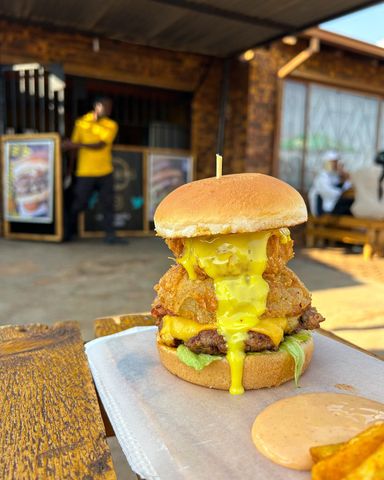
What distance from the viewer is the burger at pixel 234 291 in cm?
124

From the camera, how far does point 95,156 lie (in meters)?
6.29

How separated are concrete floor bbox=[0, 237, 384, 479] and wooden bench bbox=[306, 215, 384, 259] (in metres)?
0.28

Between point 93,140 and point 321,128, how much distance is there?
487 centimetres

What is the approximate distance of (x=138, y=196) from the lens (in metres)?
7.64

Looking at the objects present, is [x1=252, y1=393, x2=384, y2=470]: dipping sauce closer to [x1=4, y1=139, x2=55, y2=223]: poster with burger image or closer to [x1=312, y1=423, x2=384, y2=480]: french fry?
[x1=312, y1=423, x2=384, y2=480]: french fry

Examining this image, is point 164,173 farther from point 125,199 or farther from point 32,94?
point 32,94

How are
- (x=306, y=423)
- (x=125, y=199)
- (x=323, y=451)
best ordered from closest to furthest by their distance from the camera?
(x=323, y=451) < (x=306, y=423) < (x=125, y=199)

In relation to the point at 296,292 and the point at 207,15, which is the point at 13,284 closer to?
the point at 296,292

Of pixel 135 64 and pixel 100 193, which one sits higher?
pixel 135 64

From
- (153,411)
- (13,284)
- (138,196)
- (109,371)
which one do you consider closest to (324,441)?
(153,411)

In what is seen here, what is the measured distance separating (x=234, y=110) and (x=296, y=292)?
21.9 feet

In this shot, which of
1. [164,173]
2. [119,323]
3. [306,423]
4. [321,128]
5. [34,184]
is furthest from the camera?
[321,128]

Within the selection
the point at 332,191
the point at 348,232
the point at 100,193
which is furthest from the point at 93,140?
the point at 348,232

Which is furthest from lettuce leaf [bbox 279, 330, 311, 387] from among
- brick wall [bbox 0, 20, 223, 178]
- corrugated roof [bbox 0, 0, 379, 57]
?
brick wall [bbox 0, 20, 223, 178]
